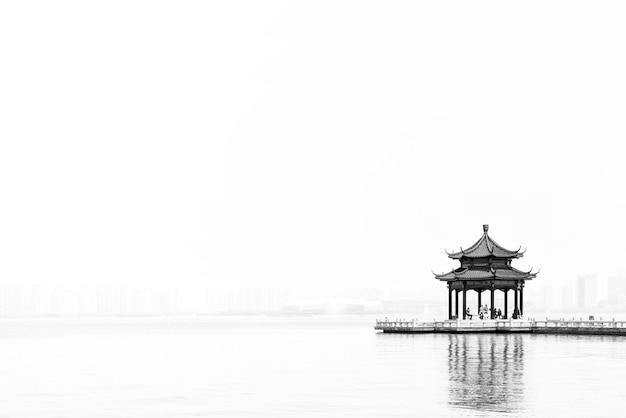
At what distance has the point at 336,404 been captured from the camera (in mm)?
46781

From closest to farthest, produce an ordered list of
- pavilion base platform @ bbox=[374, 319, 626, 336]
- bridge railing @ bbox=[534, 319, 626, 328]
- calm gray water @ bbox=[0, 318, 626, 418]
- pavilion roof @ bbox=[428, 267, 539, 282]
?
1. calm gray water @ bbox=[0, 318, 626, 418]
2. bridge railing @ bbox=[534, 319, 626, 328]
3. pavilion base platform @ bbox=[374, 319, 626, 336]
4. pavilion roof @ bbox=[428, 267, 539, 282]

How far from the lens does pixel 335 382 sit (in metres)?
57.8

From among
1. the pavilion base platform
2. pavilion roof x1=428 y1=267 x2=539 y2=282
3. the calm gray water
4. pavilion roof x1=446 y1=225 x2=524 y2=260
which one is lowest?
the calm gray water

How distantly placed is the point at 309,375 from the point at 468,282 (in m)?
48.9

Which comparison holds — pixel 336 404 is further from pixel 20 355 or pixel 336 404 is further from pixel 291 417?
pixel 20 355

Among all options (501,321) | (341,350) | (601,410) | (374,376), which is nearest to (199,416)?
(601,410)

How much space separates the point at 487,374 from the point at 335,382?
777 centimetres

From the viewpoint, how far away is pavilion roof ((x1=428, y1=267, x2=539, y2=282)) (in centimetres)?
10794

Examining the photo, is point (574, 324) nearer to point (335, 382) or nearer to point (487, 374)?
point (487, 374)

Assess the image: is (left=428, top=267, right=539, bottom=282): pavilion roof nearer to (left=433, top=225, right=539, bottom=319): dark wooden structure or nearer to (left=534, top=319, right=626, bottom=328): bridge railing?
(left=433, top=225, right=539, bottom=319): dark wooden structure

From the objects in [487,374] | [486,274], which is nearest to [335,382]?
[487,374]

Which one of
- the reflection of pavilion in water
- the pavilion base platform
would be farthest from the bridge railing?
the reflection of pavilion in water

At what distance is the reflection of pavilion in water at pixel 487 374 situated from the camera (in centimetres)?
4578

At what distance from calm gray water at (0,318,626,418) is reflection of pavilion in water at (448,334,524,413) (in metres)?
0.06
